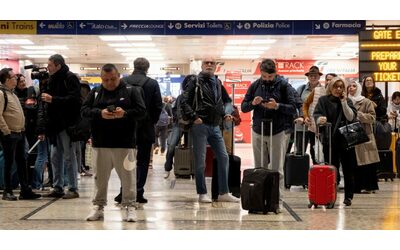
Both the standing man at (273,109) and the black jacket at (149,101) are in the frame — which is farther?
the black jacket at (149,101)

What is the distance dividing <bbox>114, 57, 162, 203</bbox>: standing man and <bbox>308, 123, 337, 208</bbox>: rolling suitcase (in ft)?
5.77

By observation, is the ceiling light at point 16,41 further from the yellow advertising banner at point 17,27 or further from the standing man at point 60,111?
the standing man at point 60,111

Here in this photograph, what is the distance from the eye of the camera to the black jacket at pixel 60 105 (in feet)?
24.2

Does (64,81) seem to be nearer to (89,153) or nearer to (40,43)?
(89,153)

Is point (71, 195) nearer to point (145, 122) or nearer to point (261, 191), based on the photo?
point (145, 122)

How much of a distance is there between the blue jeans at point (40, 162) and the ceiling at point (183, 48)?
7.56 metres

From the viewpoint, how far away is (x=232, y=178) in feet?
24.7

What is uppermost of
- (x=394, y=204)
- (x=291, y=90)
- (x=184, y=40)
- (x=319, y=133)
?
(x=184, y=40)

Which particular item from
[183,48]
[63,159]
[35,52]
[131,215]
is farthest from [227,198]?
[35,52]

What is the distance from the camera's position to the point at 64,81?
7430 millimetres

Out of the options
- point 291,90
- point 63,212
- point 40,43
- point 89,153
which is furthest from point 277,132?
point 40,43

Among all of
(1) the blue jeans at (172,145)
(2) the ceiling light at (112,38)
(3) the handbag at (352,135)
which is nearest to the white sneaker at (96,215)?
(3) the handbag at (352,135)

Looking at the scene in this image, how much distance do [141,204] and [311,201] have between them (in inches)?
72.5

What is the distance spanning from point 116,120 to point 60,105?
1896mm
